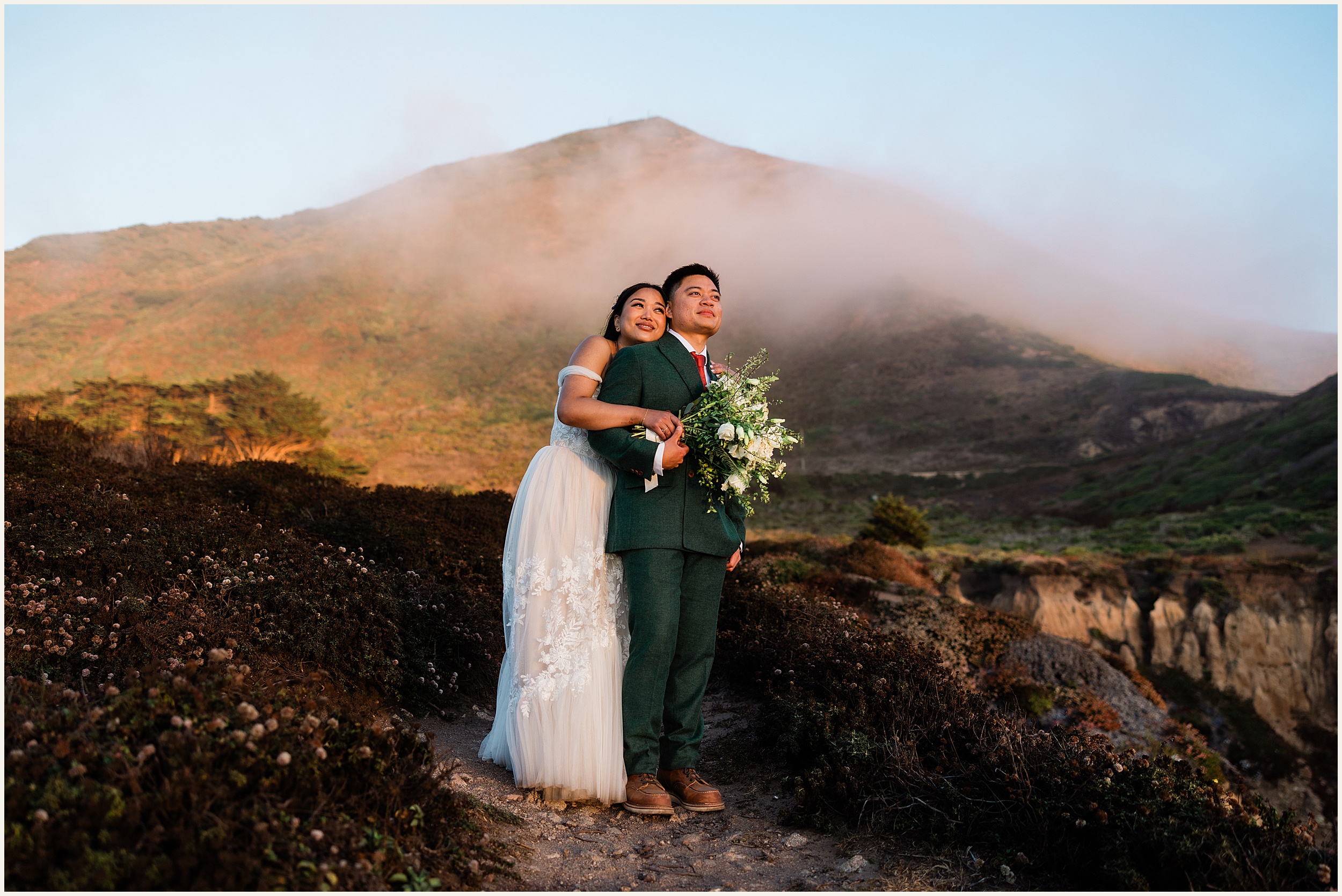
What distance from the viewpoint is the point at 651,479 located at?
3584mm

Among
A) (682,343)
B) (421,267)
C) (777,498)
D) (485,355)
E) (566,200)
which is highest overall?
(566,200)

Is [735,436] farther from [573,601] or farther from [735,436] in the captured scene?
[573,601]

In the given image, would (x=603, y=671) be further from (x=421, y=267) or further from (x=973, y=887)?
(x=421, y=267)

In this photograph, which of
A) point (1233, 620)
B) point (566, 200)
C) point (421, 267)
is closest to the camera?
point (1233, 620)

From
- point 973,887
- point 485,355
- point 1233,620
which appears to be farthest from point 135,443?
point 485,355

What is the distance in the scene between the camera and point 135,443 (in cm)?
1076

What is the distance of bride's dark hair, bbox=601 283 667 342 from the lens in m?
3.93

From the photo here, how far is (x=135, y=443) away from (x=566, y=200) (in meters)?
95.8

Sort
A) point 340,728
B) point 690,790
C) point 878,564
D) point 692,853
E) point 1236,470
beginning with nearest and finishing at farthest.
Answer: point 340,728, point 692,853, point 690,790, point 878,564, point 1236,470

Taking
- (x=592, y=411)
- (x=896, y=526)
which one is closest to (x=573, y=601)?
(x=592, y=411)

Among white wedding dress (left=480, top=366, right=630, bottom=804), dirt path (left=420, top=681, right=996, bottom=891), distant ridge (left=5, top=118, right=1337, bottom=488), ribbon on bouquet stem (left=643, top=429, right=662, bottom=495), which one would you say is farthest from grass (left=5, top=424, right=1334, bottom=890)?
distant ridge (left=5, top=118, right=1337, bottom=488)

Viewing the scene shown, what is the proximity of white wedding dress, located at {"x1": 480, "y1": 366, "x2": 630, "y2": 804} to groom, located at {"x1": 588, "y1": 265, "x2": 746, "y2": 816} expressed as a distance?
90 millimetres

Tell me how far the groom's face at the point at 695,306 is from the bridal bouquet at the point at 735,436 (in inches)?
11.9

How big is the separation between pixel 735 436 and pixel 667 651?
105 cm
